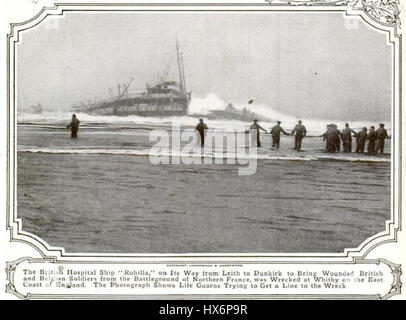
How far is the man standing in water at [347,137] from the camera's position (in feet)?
18.8

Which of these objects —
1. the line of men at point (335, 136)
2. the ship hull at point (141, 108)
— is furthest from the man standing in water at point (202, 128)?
the ship hull at point (141, 108)

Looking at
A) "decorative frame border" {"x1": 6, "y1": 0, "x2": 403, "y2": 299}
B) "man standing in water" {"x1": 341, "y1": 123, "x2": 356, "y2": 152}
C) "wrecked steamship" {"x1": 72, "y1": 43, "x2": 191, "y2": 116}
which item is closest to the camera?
"decorative frame border" {"x1": 6, "y1": 0, "x2": 403, "y2": 299}

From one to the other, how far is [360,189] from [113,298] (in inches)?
116

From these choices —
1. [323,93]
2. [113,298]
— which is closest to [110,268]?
[113,298]

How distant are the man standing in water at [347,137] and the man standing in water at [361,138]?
0.08m

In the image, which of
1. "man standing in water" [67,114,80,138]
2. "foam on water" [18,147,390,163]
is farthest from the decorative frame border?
"man standing in water" [67,114,80,138]

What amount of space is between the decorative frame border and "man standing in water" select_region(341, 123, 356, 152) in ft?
1.49

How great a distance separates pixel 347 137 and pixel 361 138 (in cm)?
15

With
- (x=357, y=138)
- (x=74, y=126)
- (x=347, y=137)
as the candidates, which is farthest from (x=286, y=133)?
(x=74, y=126)

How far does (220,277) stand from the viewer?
550 centimetres

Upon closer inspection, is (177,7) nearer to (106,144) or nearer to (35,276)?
(106,144)

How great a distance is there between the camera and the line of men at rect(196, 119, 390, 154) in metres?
5.64

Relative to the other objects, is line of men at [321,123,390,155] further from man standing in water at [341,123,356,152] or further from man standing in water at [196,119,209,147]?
man standing in water at [196,119,209,147]
